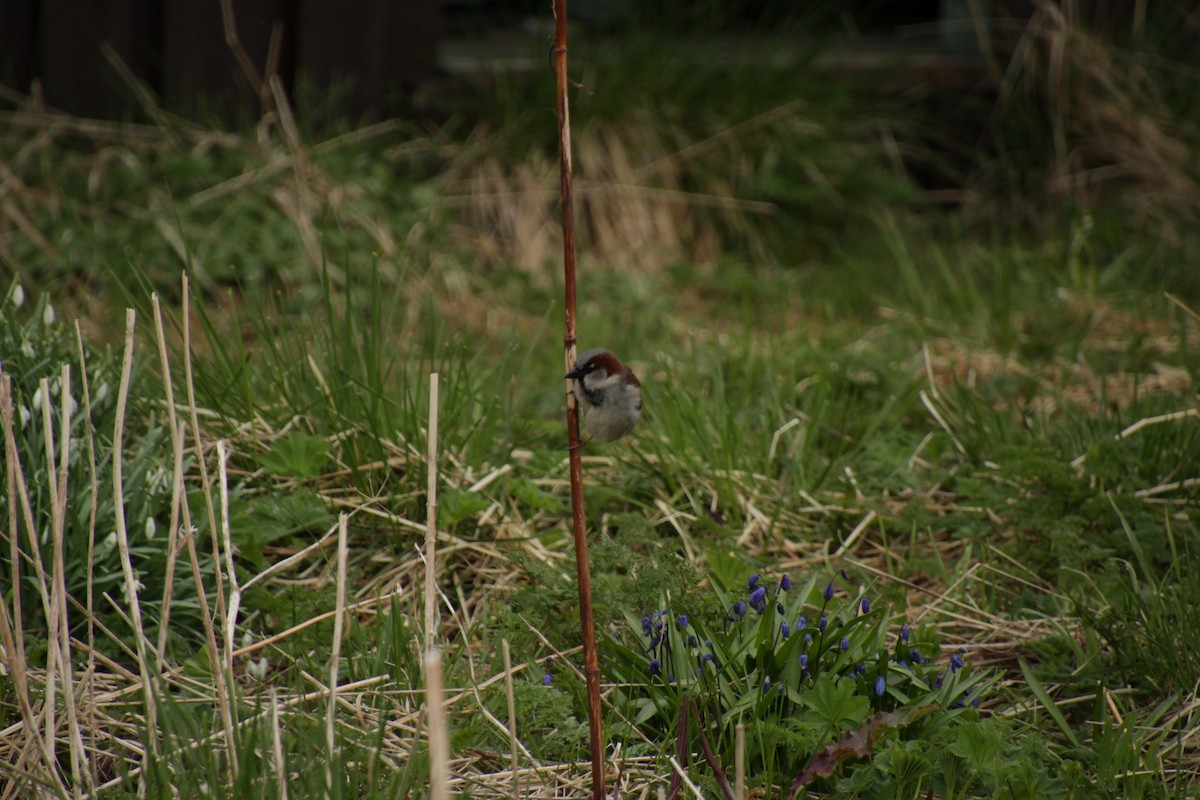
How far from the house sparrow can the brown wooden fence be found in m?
3.35

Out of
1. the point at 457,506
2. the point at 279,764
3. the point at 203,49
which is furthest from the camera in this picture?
the point at 203,49

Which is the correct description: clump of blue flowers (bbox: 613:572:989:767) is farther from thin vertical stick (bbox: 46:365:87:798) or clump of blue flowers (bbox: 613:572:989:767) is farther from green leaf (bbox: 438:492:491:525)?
thin vertical stick (bbox: 46:365:87:798)

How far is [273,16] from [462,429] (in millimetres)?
2855

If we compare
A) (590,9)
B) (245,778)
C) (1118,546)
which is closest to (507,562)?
(245,778)

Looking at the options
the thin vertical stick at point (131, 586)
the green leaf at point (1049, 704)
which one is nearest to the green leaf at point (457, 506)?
the thin vertical stick at point (131, 586)

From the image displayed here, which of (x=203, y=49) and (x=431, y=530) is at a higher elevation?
(x=203, y=49)

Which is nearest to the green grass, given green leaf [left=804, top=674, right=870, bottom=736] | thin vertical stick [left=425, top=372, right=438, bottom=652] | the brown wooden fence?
green leaf [left=804, top=674, right=870, bottom=736]

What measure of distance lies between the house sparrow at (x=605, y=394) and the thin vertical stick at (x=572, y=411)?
0.06 meters

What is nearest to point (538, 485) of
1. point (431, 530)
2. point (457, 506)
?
point (457, 506)

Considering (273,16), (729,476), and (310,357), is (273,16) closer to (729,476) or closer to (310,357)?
(310,357)

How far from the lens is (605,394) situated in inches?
70.4

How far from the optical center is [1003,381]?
350cm

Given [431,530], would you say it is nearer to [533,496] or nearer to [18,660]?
[18,660]

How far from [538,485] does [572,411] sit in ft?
4.03
